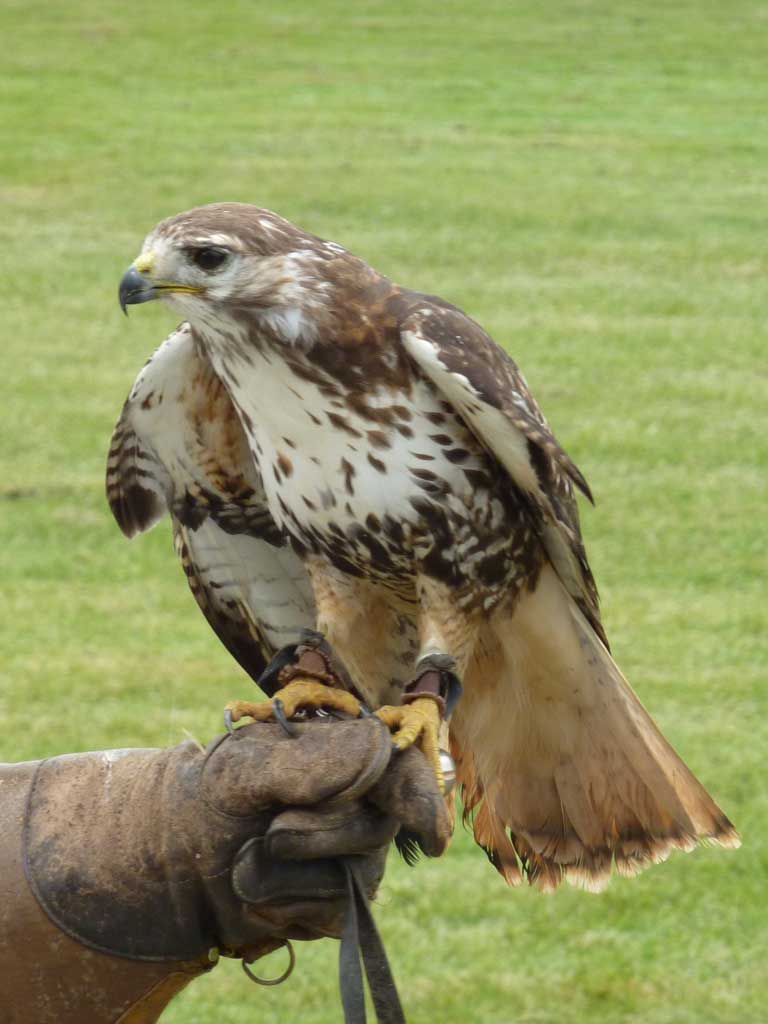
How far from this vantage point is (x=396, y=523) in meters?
3.93

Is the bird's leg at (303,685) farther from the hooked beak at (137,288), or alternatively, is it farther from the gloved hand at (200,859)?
the hooked beak at (137,288)

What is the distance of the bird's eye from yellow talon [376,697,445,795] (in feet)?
3.22

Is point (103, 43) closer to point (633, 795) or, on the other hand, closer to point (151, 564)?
point (151, 564)

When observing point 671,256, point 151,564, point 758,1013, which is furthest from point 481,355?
point 671,256

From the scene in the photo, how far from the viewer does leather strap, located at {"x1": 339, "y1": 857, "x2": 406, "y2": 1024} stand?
3.31 metres

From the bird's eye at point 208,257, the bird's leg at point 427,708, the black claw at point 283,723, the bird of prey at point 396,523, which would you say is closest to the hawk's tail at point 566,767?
the bird of prey at point 396,523

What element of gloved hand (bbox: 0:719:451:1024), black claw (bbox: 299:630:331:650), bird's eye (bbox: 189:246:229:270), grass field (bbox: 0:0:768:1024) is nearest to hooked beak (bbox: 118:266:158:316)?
bird's eye (bbox: 189:246:229:270)

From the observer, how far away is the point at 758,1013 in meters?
5.17

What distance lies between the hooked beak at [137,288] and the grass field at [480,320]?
7.58ft

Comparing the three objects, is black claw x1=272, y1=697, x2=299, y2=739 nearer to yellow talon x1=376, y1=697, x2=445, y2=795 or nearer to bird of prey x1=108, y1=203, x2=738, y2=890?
bird of prey x1=108, y1=203, x2=738, y2=890

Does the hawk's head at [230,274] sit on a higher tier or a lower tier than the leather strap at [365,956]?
higher

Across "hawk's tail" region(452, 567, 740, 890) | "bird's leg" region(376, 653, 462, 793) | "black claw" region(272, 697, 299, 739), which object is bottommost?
"hawk's tail" region(452, 567, 740, 890)

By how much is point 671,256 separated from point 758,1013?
809 centimetres

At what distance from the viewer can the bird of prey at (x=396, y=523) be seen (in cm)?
386
